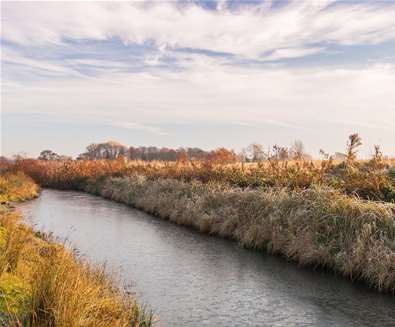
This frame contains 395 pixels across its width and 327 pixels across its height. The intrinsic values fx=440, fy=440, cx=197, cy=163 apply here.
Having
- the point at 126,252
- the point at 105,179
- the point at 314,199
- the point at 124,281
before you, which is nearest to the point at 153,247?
the point at 126,252

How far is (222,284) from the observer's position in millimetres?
11336

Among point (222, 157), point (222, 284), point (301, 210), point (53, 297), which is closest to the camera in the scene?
point (53, 297)

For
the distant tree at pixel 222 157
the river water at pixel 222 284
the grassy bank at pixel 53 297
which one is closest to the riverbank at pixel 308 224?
the river water at pixel 222 284

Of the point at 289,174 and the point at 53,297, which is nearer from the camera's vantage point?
the point at 53,297

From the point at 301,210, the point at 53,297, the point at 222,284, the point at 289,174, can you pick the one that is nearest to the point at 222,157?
the point at 289,174

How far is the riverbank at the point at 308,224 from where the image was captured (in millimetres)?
11391

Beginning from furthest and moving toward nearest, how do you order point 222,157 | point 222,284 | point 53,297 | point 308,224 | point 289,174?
1. point 222,157
2. point 289,174
3. point 308,224
4. point 222,284
5. point 53,297

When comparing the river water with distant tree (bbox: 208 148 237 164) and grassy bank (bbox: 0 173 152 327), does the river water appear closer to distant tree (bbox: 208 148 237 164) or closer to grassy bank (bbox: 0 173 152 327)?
grassy bank (bbox: 0 173 152 327)

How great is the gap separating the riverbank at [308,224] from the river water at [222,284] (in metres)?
0.47

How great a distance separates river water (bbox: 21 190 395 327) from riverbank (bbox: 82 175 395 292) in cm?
47

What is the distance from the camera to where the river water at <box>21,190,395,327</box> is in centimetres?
902

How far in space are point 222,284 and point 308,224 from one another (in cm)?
396

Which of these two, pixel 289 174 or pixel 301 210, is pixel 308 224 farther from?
pixel 289 174

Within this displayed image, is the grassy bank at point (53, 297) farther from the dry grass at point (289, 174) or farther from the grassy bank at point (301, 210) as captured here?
the dry grass at point (289, 174)
